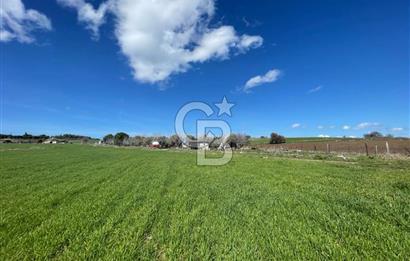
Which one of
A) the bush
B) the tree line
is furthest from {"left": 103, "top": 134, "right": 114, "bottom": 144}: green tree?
the bush

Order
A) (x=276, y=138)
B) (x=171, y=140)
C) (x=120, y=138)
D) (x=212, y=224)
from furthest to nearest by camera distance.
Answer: (x=120, y=138) → (x=171, y=140) → (x=276, y=138) → (x=212, y=224)

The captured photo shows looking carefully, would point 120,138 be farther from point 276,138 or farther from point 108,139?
point 276,138

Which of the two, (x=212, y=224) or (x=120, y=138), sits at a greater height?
(x=120, y=138)

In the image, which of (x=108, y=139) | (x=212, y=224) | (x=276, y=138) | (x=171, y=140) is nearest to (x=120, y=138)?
(x=108, y=139)

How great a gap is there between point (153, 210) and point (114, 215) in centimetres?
111

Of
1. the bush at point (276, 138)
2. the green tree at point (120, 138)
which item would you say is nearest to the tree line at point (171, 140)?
the green tree at point (120, 138)

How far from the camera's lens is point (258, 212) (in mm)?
6160

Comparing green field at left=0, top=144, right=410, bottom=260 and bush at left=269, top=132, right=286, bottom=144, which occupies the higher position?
bush at left=269, top=132, right=286, bottom=144

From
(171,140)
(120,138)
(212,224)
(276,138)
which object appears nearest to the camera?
(212,224)

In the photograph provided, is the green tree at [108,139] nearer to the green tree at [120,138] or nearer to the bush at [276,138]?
the green tree at [120,138]

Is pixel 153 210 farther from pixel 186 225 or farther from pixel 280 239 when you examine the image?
pixel 280 239

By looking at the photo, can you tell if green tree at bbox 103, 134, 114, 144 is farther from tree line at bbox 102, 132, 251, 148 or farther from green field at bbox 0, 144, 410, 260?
green field at bbox 0, 144, 410, 260

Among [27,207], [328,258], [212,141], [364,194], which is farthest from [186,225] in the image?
[212,141]

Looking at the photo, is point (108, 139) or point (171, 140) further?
point (108, 139)
